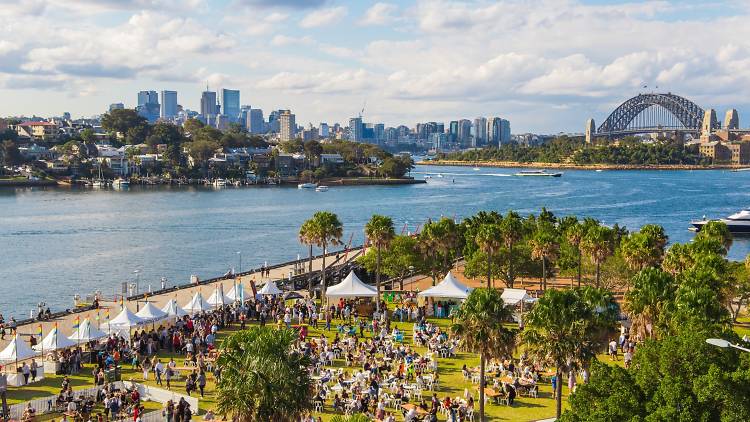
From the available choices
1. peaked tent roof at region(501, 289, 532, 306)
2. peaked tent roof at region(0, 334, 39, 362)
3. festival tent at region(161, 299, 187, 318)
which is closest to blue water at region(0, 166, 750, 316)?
festival tent at region(161, 299, 187, 318)

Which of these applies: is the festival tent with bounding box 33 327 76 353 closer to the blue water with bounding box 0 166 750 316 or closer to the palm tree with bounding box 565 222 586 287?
the blue water with bounding box 0 166 750 316

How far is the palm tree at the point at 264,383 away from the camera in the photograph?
14.5 meters

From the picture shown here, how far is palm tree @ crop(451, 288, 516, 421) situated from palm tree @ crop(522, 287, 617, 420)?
62 cm

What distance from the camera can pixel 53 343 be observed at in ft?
83.5

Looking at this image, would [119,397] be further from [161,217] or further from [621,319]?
[161,217]

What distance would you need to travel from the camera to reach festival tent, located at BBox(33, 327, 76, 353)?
2534 cm

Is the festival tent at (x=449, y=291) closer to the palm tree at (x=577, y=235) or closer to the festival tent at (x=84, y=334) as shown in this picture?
the palm tree at (x=577, y=235)

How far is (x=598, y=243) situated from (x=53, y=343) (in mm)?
23587

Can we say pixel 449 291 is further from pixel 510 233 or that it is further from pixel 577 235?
pixel 577 235

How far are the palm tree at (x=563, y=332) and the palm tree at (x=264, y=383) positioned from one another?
22.6ft

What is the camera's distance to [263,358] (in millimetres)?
14641

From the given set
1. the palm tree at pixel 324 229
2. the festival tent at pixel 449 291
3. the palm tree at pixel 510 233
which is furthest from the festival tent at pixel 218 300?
the palm tree at pixel 510 233

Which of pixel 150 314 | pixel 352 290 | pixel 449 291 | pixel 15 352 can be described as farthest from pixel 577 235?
pixel 15 352

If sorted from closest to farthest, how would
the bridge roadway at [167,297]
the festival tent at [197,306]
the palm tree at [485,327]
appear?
the palm tree at [485,327] → the festival tent at [197,306] → the bridge roadway at [167,297]
